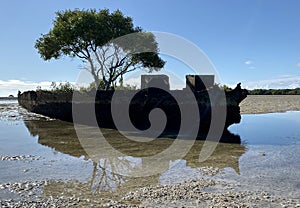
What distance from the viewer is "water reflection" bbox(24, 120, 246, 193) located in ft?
18.9

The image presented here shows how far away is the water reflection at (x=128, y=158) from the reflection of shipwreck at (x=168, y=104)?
458 centimetres

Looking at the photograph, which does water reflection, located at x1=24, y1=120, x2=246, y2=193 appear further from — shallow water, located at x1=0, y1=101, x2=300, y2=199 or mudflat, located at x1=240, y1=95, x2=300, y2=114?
mudflat, located at x1=240, y1=95, x2=300, y2=114

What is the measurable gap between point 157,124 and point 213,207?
12.3 metres

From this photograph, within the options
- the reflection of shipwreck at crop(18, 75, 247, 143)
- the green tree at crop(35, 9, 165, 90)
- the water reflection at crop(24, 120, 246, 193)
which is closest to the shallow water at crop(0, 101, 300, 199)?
the water reflection at crop(24, 120, 246, 193)

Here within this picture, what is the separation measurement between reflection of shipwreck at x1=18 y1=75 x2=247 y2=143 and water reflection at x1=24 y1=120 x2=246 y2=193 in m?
4.58

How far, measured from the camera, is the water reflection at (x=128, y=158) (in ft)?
18.9

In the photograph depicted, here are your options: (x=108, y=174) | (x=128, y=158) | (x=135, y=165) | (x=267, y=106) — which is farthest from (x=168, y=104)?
(x=267, y=106)

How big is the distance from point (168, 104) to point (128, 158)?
8422mm

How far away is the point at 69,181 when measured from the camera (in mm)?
5723

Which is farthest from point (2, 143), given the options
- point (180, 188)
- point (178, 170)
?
point (180, 188)

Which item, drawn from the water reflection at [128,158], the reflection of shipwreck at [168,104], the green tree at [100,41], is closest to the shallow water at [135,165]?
the water reflection at [128,158]

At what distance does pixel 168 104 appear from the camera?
16109 mm

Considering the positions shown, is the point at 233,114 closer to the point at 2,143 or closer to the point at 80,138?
the point at 80,138

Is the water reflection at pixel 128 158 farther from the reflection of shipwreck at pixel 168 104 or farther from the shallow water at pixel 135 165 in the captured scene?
the reflection of shipwreck at pixel 168 104
